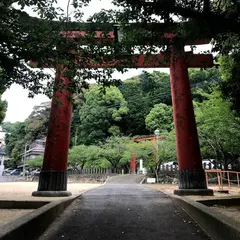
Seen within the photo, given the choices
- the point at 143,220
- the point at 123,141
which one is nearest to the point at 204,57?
the point at 143,220

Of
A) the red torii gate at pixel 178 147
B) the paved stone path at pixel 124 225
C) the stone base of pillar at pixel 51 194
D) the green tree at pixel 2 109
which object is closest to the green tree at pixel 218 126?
the red torii gate at pixel 178 147

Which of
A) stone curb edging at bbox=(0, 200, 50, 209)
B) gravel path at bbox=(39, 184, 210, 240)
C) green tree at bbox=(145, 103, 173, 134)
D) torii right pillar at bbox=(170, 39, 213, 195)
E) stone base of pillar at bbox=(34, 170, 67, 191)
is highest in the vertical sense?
green tree at bbox=(145, 103, 173, 134)

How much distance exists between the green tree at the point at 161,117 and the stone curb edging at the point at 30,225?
30888 millimetres

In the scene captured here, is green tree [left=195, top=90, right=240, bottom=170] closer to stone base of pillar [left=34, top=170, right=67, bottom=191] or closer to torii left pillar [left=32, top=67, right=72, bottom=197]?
torii left pillar [left=32, top=67, right=72, bottom=197]

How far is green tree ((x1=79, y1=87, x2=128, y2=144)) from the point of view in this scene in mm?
40031

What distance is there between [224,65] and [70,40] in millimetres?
6100

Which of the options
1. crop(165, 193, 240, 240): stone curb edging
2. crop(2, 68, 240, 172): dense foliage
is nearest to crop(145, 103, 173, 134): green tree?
crop(2, 68, 240, 172): dense foliage

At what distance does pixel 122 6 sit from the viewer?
16.0ft

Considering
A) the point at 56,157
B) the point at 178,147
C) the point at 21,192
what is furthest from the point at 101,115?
the point at 56,157

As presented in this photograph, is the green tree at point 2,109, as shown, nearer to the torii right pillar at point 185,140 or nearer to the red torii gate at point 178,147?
the red torii gate at point 178,147

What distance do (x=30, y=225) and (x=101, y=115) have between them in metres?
36.5

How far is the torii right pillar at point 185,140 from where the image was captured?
8961mm

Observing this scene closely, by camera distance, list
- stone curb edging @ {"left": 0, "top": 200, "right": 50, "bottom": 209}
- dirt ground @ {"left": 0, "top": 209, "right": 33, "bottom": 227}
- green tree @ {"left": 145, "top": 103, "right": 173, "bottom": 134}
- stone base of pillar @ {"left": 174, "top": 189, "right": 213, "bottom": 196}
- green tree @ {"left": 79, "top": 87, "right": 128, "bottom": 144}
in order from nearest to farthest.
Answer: dirt ground @ {"left": 0, "top": 209, "right": 33, "bottom": 227} → stone curb edging @ {"left": 0, "top": 200, "right": 50, "bottom": 209} → stone base of pillar @ {"left": 174, "top": 189, "right": 213, "bottom": 196} → green tree @ {"left": 145, "top": 103, "right": 173, "bottom": 134} → green tree @ {"left": 79, "top": 87, "right": 128, "bottom": 144}

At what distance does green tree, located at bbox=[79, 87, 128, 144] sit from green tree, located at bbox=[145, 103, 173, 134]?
4.96 metres
